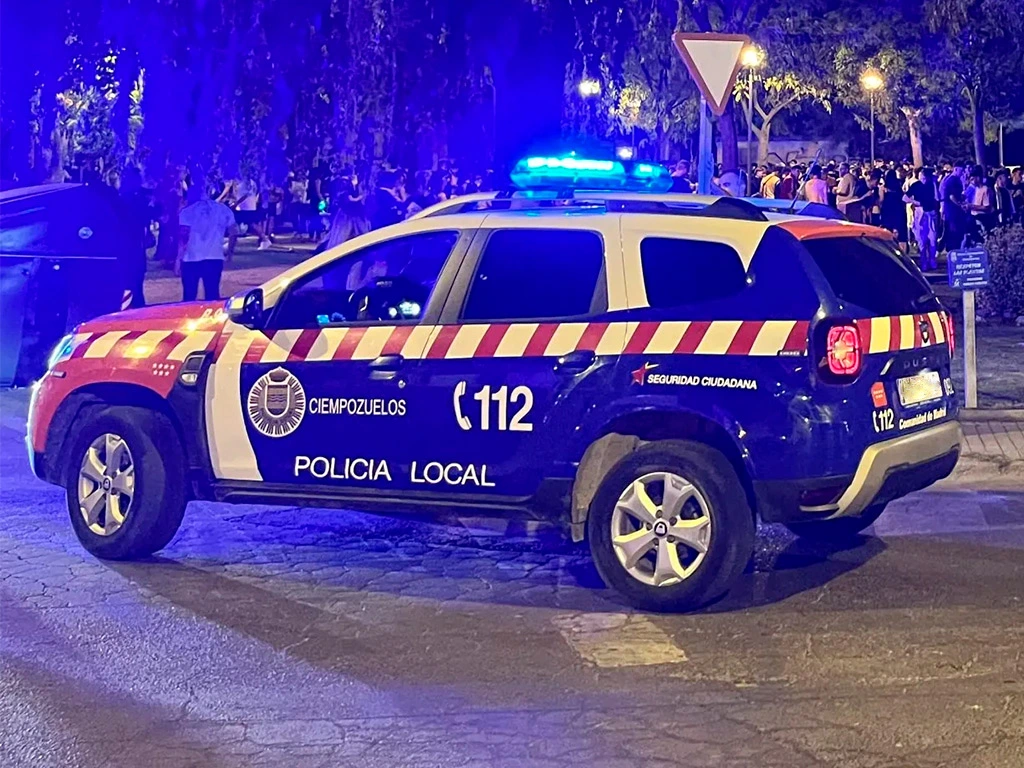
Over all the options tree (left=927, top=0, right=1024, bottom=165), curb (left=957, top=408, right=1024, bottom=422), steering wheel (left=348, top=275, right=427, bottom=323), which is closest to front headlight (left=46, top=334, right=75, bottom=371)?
steering wheel (left=348, top=275, right=427, bottom=323)

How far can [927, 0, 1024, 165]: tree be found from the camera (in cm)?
2702

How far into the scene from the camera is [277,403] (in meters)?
6.75

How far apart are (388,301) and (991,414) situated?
5.07 metres

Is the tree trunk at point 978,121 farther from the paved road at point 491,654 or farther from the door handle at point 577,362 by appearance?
the door handle at point 577,362

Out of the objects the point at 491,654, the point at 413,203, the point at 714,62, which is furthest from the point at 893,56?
the point at 491,654

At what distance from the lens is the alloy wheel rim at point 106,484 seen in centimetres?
706

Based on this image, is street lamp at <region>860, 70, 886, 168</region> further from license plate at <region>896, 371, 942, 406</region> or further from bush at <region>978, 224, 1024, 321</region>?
license plate at <region>896, 371, 942, 406</region>

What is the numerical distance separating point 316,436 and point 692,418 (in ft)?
5.49

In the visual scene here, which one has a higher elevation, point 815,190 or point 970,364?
point 815,190

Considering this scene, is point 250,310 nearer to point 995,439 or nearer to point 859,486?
point 859,486

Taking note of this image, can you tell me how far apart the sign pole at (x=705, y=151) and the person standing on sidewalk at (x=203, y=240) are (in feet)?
20.1

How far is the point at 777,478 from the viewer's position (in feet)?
19.5

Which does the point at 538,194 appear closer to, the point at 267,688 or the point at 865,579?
the point at 865,579

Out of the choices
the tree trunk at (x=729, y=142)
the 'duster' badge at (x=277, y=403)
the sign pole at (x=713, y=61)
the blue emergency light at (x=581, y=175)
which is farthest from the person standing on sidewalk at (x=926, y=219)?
the 'duster' badge at (x=277, y=403)
